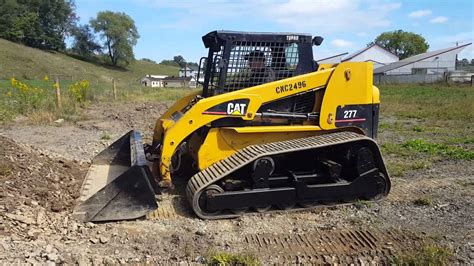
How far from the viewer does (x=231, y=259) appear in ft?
13.9

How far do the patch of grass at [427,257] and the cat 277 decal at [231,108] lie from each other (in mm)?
2643

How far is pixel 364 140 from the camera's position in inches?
240

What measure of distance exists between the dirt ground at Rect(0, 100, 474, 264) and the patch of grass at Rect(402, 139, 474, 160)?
2110mm

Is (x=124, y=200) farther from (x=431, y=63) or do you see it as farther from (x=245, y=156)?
(x=431, y=63)

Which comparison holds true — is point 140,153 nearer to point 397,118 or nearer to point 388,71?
point 397,118

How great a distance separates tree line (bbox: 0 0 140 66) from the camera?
265 ft

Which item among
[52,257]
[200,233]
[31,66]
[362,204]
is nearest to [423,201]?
[362,204]

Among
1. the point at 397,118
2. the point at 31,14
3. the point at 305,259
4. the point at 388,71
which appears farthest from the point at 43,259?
the point at 31,14

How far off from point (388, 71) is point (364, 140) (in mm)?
67767

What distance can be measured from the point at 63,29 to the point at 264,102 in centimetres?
9558

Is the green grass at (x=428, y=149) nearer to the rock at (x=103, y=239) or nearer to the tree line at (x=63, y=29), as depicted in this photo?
the rock at (x=103, y=239)

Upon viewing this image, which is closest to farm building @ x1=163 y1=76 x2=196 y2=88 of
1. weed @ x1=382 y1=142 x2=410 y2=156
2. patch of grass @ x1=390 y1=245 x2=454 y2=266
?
weed @ x1=382 y1=142 x2=410 y2=156

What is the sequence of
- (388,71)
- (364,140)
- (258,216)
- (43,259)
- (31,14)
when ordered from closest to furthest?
(43,259) < (258,216) < (364,140) < (388,71) < (31,14)

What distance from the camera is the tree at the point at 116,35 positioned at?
9662cm
